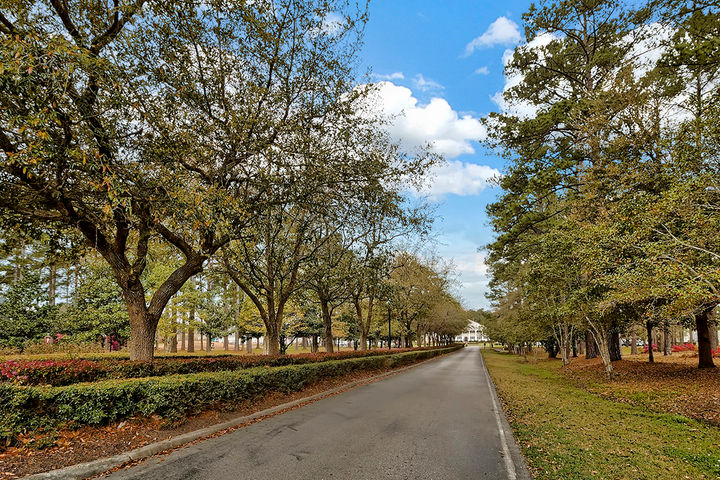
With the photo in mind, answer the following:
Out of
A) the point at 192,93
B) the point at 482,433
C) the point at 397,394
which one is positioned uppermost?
the point at 192,93

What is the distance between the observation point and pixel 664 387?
1229 cm

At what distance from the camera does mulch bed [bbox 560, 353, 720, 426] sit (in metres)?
9.51

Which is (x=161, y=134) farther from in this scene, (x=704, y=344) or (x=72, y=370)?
(x=704, y=344)

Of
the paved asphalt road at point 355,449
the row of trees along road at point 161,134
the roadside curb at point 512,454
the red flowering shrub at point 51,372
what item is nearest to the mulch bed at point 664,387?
the roadside curb at point 512,454

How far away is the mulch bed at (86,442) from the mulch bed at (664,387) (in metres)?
11.7

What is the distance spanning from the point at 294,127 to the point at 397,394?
30.7ft

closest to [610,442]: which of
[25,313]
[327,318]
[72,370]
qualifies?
[72,370]

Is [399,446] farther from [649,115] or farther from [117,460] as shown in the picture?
[649,115]

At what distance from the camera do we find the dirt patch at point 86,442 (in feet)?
15.1

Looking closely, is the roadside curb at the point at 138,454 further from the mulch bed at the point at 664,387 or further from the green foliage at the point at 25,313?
the green foliage at the point at 25,313

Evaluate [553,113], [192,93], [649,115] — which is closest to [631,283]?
[649,115]

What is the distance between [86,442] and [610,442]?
9016 millimetres

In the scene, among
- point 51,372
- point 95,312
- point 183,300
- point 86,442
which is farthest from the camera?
point 183,300

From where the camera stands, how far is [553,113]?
15586 mm
